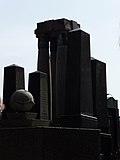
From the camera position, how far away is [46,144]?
245 inches

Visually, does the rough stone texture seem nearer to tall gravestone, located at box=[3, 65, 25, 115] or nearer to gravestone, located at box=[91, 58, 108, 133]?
gravestone, located at box=[91, 58, 108, 133]

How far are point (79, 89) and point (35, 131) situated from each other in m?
3.80

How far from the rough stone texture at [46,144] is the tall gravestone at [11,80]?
8.24 m

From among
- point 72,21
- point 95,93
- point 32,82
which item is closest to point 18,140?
point 95,93

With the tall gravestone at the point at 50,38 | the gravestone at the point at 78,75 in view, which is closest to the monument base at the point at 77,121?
the gravestone at the point at 78,75

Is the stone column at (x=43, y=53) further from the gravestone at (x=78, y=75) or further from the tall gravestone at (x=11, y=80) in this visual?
the gravestone at (x=78, y=75)

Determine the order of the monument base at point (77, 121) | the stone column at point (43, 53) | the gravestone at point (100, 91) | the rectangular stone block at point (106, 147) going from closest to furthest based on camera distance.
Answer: the monument base at point (77, 121), the rectangular stone block at point (106, 147), the gravestone at point (100, 91), the stone column at point (43, 53)

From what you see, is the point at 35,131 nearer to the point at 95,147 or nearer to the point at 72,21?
the point at 95,147

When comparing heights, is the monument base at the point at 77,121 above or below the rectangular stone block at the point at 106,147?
above

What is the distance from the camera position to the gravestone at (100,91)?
41.5 feet

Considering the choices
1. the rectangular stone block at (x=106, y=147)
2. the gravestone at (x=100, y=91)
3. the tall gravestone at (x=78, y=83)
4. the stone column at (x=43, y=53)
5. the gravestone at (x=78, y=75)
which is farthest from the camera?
the stone column at (x=43, y=53)

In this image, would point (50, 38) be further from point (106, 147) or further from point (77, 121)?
point (77, 121)

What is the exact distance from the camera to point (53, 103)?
844 inches

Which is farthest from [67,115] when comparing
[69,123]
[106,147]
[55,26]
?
[55,26]
